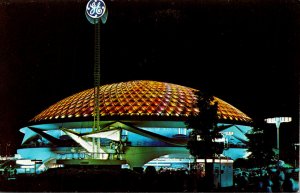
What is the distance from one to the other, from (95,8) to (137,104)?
12.4 meters

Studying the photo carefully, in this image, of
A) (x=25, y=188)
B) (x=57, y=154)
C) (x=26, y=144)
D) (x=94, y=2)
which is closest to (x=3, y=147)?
(x=26, y=144)

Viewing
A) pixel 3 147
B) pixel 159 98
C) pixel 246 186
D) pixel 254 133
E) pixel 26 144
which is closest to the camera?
pixel 246 186

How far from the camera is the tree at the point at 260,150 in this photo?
131ft

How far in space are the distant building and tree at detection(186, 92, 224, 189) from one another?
7.97 m

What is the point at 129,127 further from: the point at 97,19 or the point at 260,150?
the point at 260,150

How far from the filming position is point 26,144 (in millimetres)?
47906

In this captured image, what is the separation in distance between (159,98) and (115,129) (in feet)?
26.8

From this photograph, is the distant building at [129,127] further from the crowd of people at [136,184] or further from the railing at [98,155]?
the crowd of people at [136,184]

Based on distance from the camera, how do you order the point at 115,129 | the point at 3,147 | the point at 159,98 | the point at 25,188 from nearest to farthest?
the point at 25,188 < the point at 115,129 < the point at 159,98 < the point at 3,147

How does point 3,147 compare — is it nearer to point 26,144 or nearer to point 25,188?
point 26,144

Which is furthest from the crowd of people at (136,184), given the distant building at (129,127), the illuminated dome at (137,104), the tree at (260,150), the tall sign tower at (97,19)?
the illuminated dome at (137,104)

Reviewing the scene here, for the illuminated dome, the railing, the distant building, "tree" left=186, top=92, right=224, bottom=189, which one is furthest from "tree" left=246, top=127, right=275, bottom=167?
the railing

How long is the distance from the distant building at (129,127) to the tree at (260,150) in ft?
6.94

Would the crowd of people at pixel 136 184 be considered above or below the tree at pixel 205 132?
below
